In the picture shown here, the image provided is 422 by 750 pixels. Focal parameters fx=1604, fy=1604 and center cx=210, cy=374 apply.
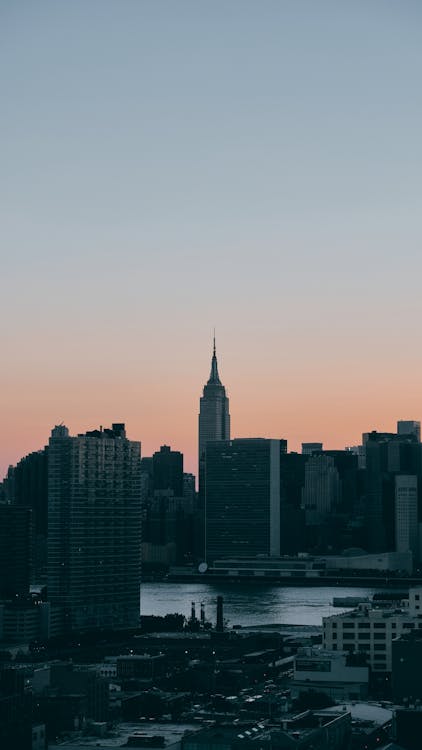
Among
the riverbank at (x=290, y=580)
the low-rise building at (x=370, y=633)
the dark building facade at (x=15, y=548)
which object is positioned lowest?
the riverbank at (x=290, y=580)

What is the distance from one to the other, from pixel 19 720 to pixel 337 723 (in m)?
4.75

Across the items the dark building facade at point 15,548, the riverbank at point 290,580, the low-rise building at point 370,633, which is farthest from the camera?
the riverbank at point 290,580

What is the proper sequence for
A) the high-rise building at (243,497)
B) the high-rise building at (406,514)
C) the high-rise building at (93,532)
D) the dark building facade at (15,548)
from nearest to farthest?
the high-rise building at (93,532)
the dark building facade at (15,548)
the high-rise building at (243,497)
the high-rise building at (406,514)

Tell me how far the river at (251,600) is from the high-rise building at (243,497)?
964 centimetres

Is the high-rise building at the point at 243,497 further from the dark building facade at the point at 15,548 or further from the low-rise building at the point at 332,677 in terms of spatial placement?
the low-rise building at the point at 332,677

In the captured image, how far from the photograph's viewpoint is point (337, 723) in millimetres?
24094

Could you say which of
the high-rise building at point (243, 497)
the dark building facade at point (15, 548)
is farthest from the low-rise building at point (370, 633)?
the high-rise building at point (243, 497)

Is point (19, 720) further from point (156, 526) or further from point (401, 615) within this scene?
point (156, 526)

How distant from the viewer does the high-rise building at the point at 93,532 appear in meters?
51.3

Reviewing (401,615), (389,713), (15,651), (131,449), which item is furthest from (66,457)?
(389,713)

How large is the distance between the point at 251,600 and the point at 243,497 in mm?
28614

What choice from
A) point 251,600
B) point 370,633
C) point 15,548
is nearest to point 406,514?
point 251,600

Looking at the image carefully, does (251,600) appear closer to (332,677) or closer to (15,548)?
(15,548)

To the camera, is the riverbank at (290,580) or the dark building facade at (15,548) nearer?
the dark building facade at (15,548)
